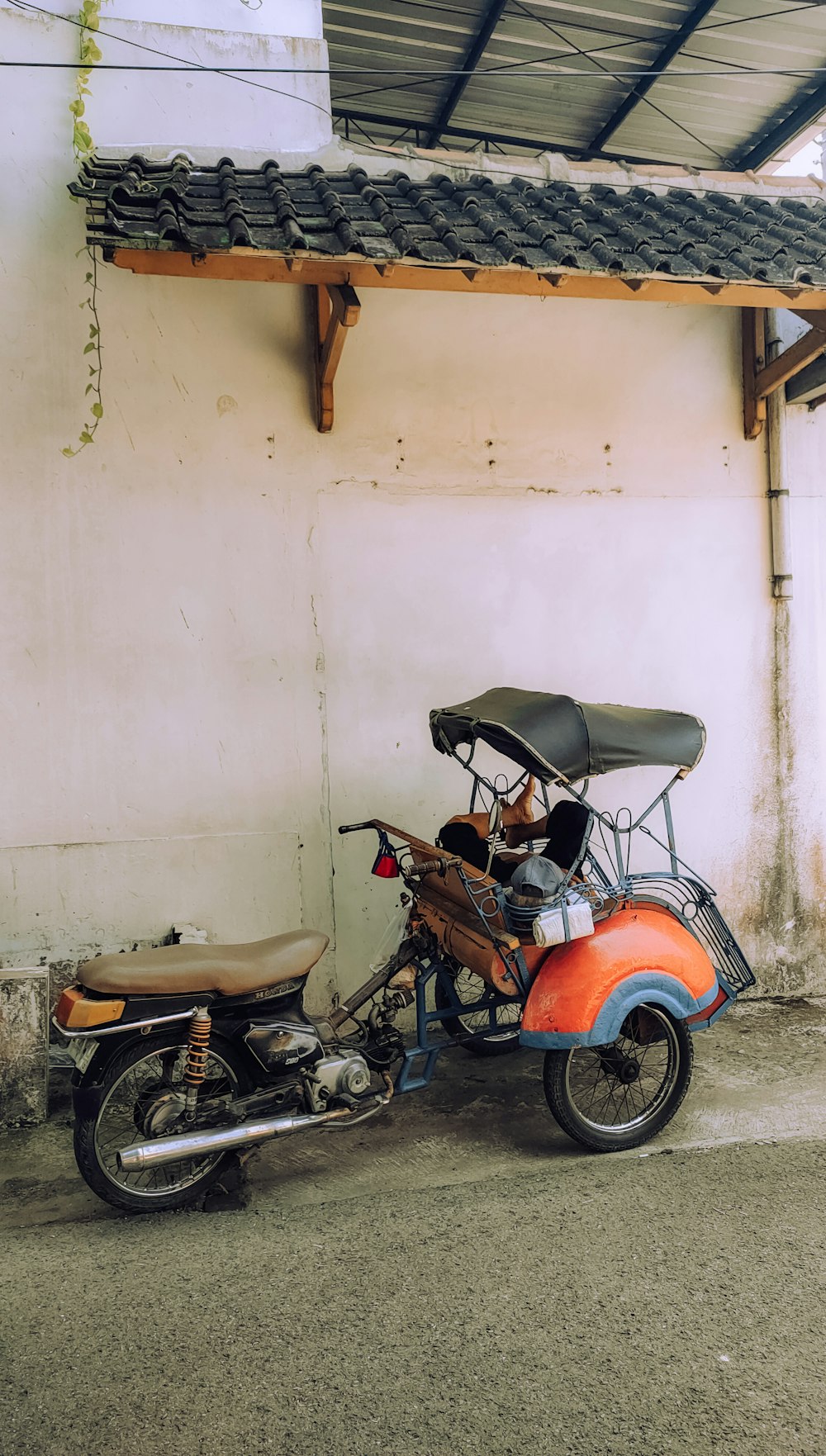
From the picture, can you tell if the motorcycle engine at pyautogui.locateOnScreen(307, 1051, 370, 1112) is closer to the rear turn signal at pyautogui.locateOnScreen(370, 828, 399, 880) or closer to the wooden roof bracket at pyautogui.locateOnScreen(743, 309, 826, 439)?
the rear turn signal at pyautogui.locateOnScreen(370, 828, 399, 880)

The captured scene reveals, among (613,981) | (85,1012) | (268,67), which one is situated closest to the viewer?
(85,1012)

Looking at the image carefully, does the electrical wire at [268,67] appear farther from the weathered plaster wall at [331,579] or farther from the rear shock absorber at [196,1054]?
the rear shock absorber at [196,1054]

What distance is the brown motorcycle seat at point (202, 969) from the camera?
364cm

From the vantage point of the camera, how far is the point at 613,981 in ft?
13.6

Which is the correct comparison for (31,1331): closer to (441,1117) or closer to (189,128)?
(441,1117)

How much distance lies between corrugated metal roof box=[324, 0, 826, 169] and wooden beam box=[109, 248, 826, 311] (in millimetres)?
2031

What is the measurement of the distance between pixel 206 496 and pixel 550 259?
2296 mm

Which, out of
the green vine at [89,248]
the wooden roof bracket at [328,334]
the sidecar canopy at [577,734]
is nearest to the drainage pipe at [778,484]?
the sidecar canopy at [577,734]

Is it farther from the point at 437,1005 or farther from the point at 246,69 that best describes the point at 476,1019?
the point at 246,69

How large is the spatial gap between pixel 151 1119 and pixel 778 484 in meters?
5.42

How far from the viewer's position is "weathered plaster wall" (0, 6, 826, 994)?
531 cm

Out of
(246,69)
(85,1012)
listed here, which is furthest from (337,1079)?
(246,69)

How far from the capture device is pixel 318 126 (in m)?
5.76

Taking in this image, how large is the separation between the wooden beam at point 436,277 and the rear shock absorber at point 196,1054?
3208 millimetres
